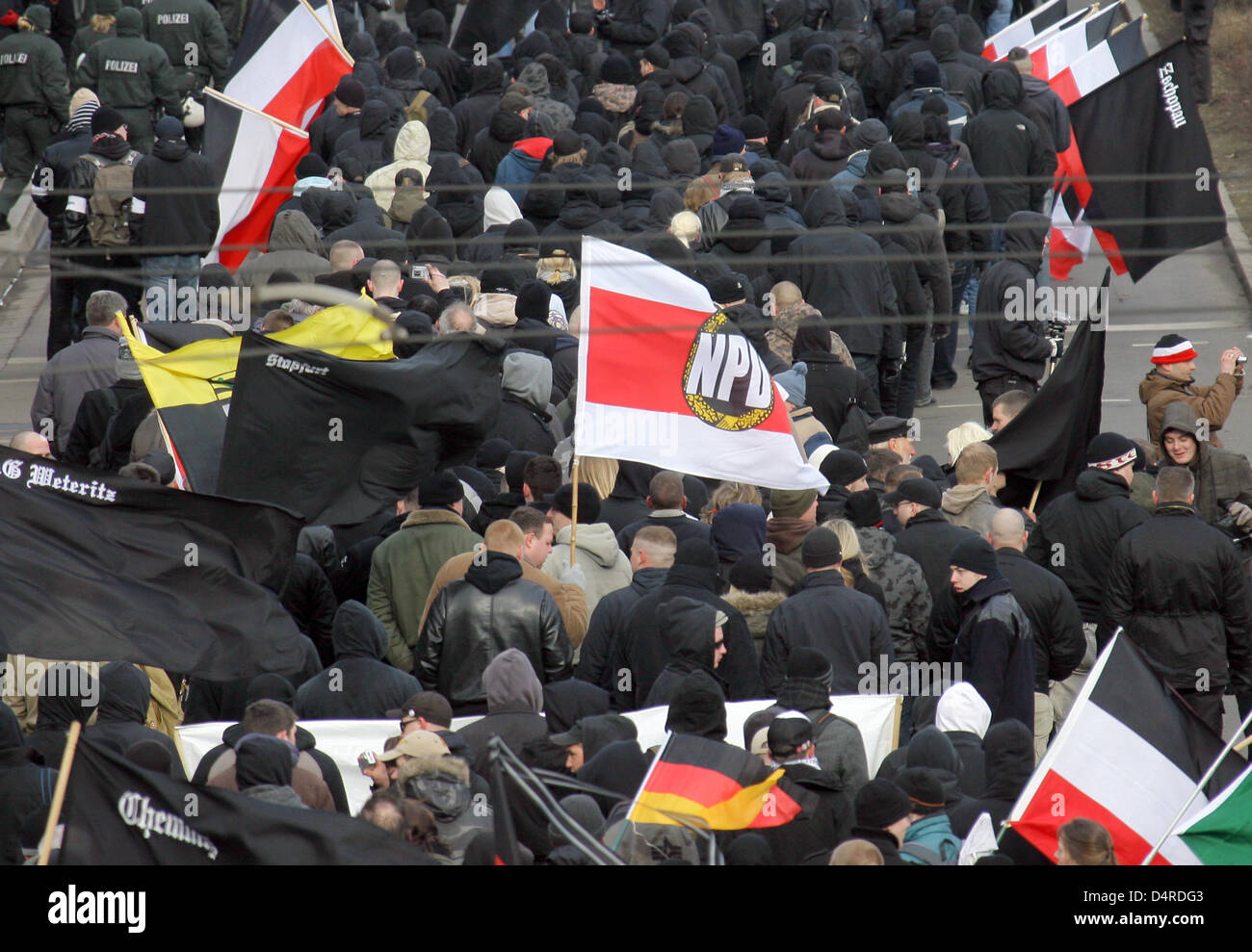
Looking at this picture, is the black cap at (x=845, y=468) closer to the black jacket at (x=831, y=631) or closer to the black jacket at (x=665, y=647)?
the black jacket at (x=831, y=631)

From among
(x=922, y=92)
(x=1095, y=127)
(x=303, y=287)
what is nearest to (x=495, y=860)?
(x=303, y=287)

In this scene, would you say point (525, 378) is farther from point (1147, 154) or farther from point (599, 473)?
point (1147, 154)

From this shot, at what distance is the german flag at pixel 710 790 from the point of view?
6.11 meters

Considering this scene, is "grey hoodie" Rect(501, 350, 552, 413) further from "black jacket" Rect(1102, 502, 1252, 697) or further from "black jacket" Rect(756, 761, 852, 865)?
"black jacket" Rect(756, 761, 852, 865)

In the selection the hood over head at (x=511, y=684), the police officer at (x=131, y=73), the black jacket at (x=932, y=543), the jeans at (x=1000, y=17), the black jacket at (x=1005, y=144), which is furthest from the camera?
the jeans at (x=1000, y=17)

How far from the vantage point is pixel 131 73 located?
16.7 meters

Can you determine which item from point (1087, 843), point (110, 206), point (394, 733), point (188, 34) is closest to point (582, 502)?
point (394, 733)

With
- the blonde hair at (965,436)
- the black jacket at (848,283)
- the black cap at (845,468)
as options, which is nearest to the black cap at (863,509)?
the black cap at (845,468)

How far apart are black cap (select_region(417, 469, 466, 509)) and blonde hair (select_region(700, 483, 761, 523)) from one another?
4.34 ft

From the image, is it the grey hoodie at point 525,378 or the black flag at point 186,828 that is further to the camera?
the grey hoodie at point 525,378

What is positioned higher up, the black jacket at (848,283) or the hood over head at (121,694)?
the black jacket at (848,283)

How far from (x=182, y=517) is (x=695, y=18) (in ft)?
39.1

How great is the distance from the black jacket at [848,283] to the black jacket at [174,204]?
420 cm

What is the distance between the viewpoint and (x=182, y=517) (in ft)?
26.5
